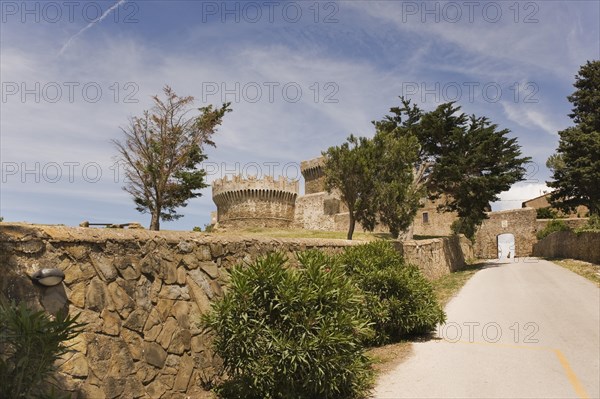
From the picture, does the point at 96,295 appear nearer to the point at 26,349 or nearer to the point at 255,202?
the point at 26,349

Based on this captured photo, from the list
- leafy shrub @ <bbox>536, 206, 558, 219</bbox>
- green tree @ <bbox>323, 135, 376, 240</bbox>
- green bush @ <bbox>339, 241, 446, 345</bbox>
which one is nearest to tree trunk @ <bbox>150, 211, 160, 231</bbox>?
green tree @ <bbox>323, 135, 376, 240</bbox>

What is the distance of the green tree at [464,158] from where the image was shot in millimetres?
29391

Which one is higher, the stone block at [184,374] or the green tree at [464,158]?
the green tree at [464,158]

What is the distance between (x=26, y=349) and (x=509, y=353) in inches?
345

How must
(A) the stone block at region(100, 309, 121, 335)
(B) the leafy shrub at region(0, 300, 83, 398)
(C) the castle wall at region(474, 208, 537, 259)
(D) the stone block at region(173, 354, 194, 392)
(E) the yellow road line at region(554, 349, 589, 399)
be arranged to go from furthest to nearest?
(C) the castle wall at region(474, 208, 537, 259) → (D) the stone block at region(173, 354, 194, 392) → (E) the yellow road line at region(554, 349, 589, 399) → (A) the stone block at region(100, 309, 121, 335) → (B) the leafy shrub at region(0, 300, 83, 398)

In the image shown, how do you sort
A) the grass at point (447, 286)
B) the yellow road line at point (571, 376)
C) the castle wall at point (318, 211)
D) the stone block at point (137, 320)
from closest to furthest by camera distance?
the stone block at point (137, 320)
the yellow road line at point (571, 376)
the grass at point (447, 286)
the castle wall at point (318, 211)

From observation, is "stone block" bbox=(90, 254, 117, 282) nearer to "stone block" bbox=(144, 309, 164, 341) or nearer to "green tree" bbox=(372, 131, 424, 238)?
"stone block" bbox=(144, 309, 164, 341)

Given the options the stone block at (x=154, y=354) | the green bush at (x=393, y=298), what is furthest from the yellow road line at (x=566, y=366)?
the stone block at (x=154, y=354)

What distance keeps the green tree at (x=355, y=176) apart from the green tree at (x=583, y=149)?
15804 millimetres

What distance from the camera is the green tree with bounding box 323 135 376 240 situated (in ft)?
71.2

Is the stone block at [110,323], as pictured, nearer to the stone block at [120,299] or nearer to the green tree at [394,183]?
the stone block at [120,299]

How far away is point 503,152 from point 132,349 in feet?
98.2

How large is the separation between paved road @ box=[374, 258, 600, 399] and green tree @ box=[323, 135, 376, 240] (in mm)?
7695

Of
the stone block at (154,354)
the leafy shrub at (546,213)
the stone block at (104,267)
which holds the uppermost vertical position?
the leafy shrub at (546,213)
